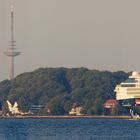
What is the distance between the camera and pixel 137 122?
199000mm

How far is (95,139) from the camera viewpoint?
129m

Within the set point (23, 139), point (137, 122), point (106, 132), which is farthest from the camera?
point (137, 122)

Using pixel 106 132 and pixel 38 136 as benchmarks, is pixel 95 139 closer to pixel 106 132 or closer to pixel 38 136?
pixel 38 136

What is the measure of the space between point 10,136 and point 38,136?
4.39 metres

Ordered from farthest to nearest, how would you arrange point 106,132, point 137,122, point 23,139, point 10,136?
point 137,122 → point 106,132 → point 10,136 → point 23,139

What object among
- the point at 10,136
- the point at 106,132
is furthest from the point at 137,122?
the point at 10,136

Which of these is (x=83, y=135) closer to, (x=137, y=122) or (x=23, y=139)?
(x=23, y=139)

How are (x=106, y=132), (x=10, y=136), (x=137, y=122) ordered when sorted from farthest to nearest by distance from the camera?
(x=137, y=122), (x=106, y=132), (x=10, y=136)

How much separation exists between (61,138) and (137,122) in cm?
7022

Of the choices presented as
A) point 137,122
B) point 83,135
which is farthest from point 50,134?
point 137,122

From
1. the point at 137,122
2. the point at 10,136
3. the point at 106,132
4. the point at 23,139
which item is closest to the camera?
the point at 23,139

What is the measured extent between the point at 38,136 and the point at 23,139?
18.7 feet

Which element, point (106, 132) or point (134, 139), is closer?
point (134, 139)

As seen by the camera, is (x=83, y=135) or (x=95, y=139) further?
(x=83, y=135)
